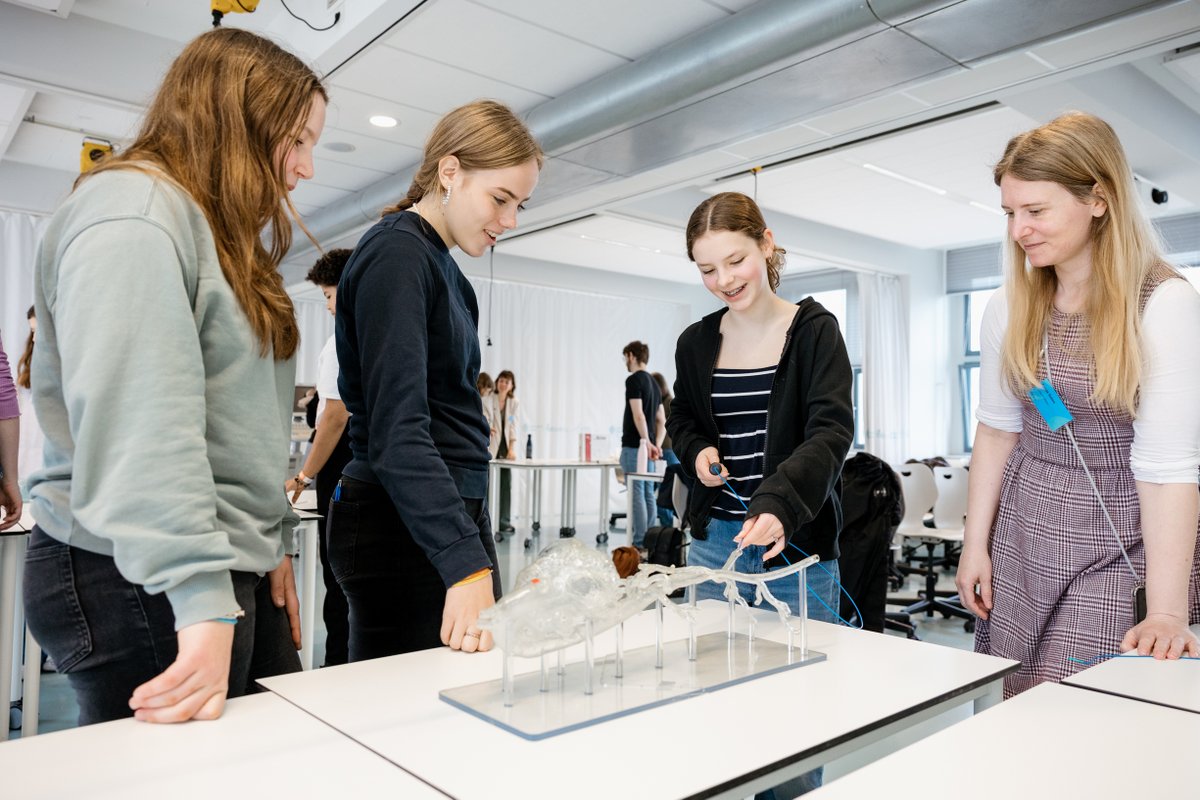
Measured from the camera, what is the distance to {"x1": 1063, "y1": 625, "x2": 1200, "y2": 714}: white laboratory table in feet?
3.33

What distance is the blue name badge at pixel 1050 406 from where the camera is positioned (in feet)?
4.34

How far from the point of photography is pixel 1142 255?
1286 mm

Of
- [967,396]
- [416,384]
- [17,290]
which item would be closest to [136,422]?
[416,384]

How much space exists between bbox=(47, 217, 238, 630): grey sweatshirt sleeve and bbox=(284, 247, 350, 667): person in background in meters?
1.72

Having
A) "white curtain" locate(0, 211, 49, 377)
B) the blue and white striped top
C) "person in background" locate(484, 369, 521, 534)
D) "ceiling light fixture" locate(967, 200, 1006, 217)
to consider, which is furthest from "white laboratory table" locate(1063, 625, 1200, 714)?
"white curtain" locate(0, 211, 49, 377)

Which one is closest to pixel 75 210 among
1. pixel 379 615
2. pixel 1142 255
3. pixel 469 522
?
pixel 469 522

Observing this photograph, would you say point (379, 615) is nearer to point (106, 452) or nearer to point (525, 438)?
point (106, 452)

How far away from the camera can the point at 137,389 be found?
81 cm

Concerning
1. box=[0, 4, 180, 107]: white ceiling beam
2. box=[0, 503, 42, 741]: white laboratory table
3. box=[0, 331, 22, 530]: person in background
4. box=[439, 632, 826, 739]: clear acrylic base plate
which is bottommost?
box=[0, 503, 42, 741]: white laboratory table

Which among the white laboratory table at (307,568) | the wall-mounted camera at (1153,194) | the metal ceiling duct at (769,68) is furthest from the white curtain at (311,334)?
the wall-mounted camera at (1153,194)

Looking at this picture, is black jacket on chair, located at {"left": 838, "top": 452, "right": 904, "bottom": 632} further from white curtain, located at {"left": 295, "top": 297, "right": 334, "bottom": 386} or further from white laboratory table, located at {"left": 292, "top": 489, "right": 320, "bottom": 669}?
white curtain, located at {"left": 295, "top": 297, "right": 334, "bottom": 386}

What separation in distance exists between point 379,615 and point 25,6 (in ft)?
12.3

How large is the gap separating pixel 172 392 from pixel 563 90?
12.5 feet

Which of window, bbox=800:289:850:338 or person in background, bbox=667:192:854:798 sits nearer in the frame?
person in background, bbox=667:192:854:798
